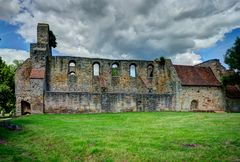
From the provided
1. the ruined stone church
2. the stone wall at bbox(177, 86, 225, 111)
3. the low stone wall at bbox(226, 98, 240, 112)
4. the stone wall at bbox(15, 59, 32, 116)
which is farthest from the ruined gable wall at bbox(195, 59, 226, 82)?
the stone wall at bbox(15, 59, 32, 116)

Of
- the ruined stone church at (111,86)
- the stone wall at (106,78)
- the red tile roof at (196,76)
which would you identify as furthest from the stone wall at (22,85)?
the red tile roof at (196,76)

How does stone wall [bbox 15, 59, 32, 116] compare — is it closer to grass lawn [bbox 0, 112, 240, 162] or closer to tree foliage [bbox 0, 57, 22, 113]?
tree foliage [bbox 0, 57, 22, 113]

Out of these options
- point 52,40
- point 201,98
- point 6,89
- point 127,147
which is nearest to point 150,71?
point 201,98

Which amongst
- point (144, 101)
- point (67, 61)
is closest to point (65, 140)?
point (144, 101)

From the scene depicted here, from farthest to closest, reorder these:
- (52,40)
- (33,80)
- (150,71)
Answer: (52,40)
(150,71)
(33,80)

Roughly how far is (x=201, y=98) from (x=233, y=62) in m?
5.77

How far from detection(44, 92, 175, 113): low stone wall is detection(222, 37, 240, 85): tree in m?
8.17

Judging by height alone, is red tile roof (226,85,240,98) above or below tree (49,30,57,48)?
below

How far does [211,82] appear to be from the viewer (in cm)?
3241

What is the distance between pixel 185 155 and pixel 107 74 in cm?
2580

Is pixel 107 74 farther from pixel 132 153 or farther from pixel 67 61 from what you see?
pixel 132 153

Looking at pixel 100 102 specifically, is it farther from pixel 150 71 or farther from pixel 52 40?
pixel 52 40

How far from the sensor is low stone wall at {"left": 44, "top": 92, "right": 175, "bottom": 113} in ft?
82.8

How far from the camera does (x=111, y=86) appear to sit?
33812mm
